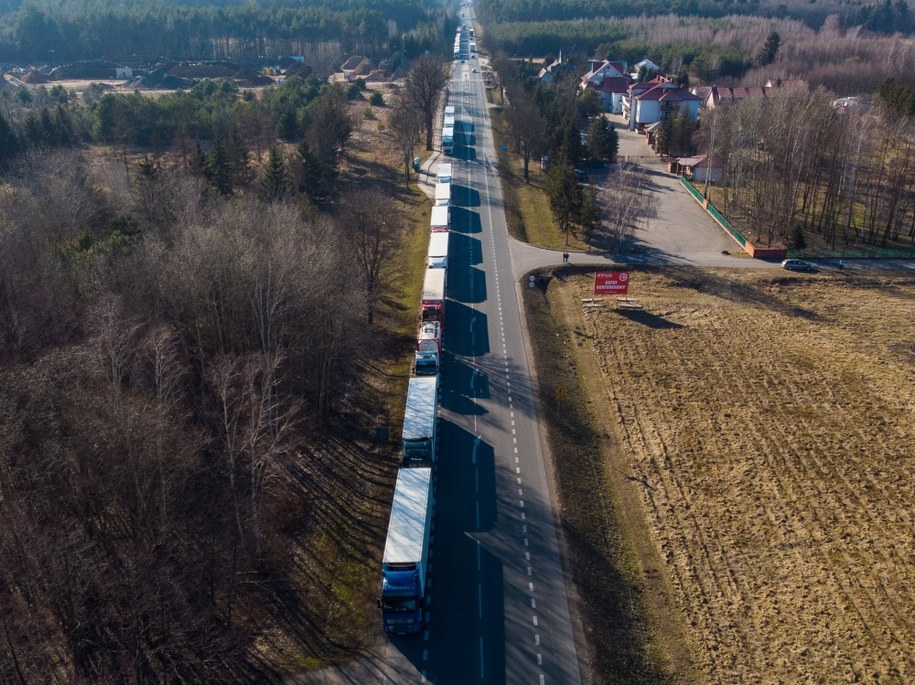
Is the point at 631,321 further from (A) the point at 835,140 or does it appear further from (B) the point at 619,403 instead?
(A) the point at 835,140

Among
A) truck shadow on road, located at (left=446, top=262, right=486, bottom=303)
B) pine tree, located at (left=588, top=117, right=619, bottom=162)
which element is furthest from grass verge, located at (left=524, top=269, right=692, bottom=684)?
pine tree, located at (left=588, top=117, right=619, bottom=162)

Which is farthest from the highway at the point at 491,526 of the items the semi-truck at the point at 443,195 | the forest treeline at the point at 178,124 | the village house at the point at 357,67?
the village house at the point at 357,67

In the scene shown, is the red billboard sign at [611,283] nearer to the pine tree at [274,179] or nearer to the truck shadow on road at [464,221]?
the truck shadow on road at [464,221]

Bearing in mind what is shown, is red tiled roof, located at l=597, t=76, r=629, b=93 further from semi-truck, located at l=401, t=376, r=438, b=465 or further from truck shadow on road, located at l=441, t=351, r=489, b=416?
semi-truck, located at l=401, t=376, r=438, b=465

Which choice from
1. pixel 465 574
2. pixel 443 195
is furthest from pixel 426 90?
pixel 465 574

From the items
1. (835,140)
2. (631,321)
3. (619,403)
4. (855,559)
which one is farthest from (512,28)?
(855,559)

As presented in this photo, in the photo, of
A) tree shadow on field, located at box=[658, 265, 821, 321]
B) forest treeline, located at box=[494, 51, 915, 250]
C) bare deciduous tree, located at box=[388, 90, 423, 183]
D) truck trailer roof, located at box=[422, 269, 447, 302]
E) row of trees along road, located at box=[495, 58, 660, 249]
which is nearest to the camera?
truck trailer roof, located at box=[422, 269, 447, 302]
